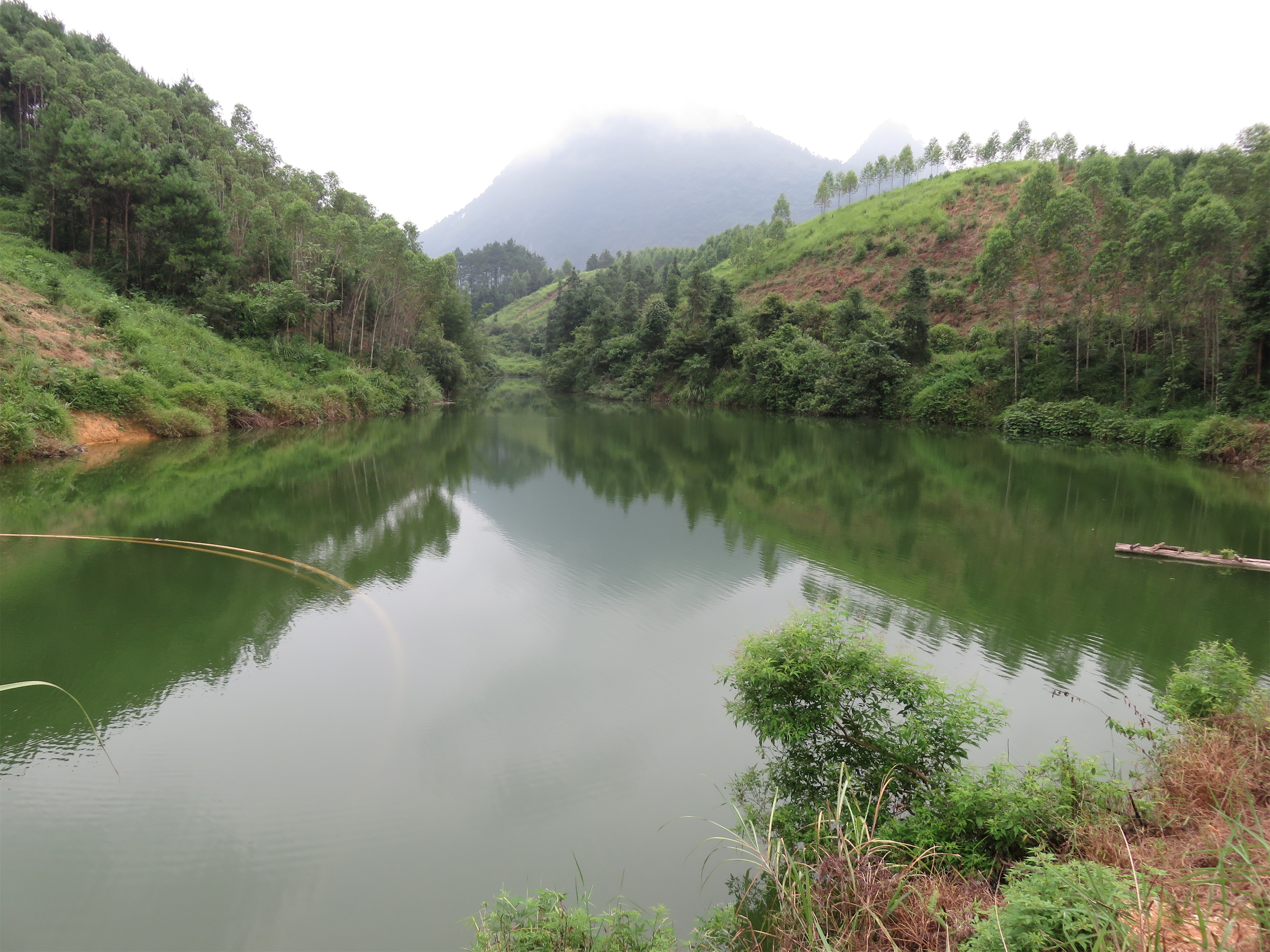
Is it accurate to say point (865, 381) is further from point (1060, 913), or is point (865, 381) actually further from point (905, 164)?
point (905, 164)

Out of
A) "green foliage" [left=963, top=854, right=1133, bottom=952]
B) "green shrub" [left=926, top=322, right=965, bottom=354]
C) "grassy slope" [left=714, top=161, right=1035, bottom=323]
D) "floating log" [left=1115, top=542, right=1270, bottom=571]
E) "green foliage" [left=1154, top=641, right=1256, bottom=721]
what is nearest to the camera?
"green foliage" [left=963, top=854, right=1133, bottom=952]

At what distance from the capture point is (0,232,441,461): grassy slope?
17.0 meters

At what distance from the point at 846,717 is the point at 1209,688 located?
9.79 ft

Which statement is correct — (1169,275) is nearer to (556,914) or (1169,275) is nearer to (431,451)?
(431,451)

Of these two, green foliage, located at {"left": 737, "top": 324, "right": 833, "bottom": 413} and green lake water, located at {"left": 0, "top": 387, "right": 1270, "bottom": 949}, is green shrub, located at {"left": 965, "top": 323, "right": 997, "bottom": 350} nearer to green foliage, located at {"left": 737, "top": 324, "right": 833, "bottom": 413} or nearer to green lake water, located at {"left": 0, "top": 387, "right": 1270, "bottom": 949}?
green foliage, located at {"left": 737, "top": 324, "right": 833, "bottom": 413}

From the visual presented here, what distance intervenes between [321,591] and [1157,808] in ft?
29.8

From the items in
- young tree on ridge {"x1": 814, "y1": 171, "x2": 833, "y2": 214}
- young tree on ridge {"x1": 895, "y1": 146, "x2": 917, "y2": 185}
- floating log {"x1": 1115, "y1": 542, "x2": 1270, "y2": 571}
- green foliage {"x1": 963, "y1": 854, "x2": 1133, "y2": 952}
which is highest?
young tree on ridge {"x1": 895, "y1": 146, "x2": 917, "y2": 185}

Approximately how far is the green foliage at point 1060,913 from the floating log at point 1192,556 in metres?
9.53

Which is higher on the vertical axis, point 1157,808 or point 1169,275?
point 1169,275

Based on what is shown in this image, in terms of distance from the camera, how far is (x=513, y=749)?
5.37 m

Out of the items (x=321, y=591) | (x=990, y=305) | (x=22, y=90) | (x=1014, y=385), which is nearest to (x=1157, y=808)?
(x=321, y=591)

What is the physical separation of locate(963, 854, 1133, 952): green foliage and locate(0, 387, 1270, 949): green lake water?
1.69 metres

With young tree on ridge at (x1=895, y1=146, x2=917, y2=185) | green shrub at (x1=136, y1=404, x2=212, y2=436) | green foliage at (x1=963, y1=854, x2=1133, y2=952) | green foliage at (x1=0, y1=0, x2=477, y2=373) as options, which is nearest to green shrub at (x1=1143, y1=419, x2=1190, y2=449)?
green foliage at (x1=963, y1=854, x2=1133, y2=952)

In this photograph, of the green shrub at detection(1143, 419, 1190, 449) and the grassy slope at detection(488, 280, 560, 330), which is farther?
the grassy slope at detection(488, 280, 560, 330)
